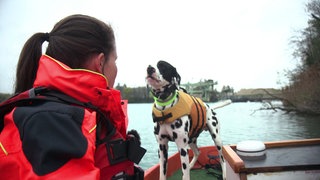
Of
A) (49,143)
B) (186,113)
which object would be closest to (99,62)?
(49,143)

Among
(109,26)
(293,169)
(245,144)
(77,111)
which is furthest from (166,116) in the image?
(77,111)

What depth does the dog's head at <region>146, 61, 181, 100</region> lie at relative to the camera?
159 inches

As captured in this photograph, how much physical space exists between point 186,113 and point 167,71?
0.63 m

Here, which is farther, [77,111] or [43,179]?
[77,111]

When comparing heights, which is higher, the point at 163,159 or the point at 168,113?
the point at 168,113

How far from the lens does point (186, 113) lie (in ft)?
13.9

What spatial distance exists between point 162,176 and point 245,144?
5.96 ft

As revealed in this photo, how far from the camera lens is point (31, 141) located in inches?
38.7

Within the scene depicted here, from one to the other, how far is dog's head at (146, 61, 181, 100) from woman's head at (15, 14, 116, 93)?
2392 millimetres

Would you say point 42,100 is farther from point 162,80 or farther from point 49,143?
point 162,80

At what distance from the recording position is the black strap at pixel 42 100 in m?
1.17

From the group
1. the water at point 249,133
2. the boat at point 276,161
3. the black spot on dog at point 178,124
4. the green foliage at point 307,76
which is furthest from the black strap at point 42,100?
the green foliage at point 307,76

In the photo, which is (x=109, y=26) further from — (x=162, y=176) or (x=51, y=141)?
(x=162, y=176)

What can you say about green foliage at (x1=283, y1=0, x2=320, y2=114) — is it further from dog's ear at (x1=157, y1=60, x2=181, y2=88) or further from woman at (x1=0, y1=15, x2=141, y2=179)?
woman at (x1=0, y1=15, x2=141, y2=179)
